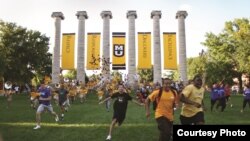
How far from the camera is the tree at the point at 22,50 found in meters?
62.7

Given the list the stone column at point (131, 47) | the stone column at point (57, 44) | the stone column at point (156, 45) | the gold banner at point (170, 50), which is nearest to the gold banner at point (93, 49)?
the gold banner at point (170, 50)

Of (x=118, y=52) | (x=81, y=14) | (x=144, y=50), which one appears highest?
(x=81, y=14)

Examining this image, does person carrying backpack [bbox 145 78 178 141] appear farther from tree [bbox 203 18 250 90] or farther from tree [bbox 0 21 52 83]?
tree [bbox 203 18 250 90]

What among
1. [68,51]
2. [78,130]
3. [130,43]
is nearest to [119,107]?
[78,130]

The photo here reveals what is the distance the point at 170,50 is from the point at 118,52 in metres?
6.81

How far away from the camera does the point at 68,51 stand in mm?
57844

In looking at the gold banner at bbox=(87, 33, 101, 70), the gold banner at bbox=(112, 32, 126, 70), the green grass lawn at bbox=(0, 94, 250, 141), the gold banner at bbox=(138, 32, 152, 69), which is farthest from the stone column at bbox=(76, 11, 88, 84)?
the green grass lawn at bbox=(0, 94, 250, 141)

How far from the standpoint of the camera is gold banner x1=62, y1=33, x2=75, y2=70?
5784 centimetres

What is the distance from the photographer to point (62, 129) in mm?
19219

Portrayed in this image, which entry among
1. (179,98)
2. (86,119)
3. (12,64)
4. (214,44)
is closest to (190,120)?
(179,98)

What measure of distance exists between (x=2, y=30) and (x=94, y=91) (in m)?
20.3

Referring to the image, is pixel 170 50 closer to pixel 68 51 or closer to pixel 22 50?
pixel 68 51

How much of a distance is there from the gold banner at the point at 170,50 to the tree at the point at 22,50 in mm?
20829

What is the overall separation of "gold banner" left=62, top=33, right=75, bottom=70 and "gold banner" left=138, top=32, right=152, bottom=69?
Result: 8.97 m
